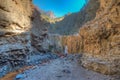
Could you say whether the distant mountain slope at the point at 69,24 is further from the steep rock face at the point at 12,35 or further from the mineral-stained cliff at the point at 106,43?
the mineral-stained cliff at the point at 106,43

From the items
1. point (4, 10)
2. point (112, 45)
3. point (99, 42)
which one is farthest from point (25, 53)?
point (112, 45)

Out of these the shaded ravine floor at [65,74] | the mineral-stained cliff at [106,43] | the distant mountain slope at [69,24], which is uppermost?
the distant mountain slope at [69,24]

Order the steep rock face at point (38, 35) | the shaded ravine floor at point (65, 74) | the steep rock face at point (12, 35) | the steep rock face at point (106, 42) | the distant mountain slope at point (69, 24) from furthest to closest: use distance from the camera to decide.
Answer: the distant mountain slope at point (69, 24), the steep rock face at point (38, 35), the steep rock face at point (12, 35), the shaded ravine floor at point (65, 74), the steep rock face at point (106, 42)

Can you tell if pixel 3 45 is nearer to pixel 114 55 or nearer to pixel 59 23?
pixel 114 55

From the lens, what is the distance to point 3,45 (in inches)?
601

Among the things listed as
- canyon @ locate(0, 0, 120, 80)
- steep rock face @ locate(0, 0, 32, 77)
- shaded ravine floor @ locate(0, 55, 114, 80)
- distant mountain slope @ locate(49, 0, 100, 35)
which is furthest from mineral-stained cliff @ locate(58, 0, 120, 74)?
distant mountain slope @ locate(49, 0, 100, 35)

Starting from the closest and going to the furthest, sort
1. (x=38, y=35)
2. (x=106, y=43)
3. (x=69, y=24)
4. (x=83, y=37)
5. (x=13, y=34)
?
(x=106, y=43)
(x=83, y=37)
(x=13, y=34)
(x=38, y=35)
(x=69, y=24)

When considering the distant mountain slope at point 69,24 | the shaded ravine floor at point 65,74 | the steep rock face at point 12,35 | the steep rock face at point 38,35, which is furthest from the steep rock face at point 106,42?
the distant mountain slope at point 69,24

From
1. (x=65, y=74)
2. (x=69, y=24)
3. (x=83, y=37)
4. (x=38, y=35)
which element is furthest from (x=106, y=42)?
(x=69, y=24)

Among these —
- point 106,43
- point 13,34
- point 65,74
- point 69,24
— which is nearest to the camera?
point 106,43

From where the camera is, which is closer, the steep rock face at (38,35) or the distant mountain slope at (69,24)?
the steep rock face at (38,35)

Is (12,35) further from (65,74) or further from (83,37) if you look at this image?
(65,74)

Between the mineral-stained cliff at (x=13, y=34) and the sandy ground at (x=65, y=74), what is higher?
the mineral-stained cliff at (x=13, y=34)

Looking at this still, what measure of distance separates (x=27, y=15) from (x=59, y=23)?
4704 cm
